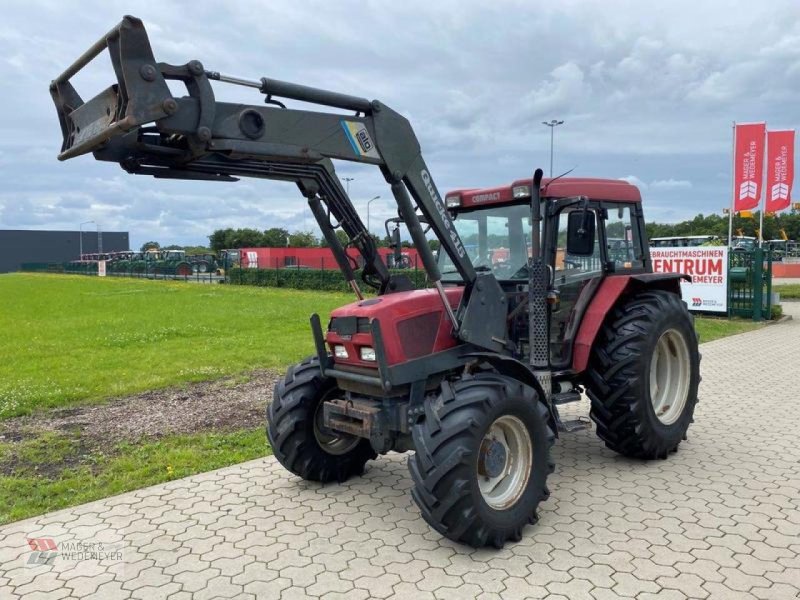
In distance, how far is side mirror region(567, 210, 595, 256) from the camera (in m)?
4.79

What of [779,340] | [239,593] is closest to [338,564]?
[239,593]

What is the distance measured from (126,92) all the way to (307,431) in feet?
9.31

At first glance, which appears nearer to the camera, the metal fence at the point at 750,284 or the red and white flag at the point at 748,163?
the metal fence at the point at 750,284

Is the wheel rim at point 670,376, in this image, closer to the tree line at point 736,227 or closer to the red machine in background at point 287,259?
the red machine in background at point 287,259

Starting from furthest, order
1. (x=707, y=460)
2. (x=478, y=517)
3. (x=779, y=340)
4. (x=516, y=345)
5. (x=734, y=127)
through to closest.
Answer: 1. (x=734, y=127)
2. (x=779, y=340)
3. (x=707, y=460)
4. (x=516, y=345)
5. (x=478, y=517)

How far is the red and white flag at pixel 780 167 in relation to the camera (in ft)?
60.6

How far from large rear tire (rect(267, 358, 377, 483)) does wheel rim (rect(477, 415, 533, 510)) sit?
1.30 meters

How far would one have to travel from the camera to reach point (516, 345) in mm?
5324

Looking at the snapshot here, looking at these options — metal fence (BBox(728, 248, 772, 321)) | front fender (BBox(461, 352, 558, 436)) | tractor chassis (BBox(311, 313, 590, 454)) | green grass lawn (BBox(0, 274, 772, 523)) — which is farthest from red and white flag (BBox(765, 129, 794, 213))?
front fender (BBox(461, 352, 558, 436))

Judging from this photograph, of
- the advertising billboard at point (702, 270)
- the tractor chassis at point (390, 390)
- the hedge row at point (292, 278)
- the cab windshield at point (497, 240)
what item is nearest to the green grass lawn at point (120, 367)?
the advertising billboard at point (702, 270)

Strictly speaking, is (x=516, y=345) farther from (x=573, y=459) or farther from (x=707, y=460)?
(x=707, y=460)

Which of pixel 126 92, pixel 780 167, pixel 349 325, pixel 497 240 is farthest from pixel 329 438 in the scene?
pixel 780 167

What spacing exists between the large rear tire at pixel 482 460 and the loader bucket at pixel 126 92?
2.35 m

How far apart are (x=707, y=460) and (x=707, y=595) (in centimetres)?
249
